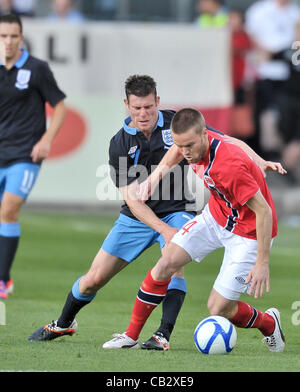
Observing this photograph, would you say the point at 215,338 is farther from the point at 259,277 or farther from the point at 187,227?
the point at 187,227

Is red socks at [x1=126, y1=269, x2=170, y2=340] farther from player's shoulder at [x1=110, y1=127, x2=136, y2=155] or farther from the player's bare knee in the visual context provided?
player's shoulder at [x1=110, y1=127, x2=136, y2=155]

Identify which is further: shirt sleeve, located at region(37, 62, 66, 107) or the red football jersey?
shirt sleeve, located at region(37, 62, 66, 107)

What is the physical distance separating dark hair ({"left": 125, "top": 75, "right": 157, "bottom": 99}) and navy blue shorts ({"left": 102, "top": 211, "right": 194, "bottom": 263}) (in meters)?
0.99

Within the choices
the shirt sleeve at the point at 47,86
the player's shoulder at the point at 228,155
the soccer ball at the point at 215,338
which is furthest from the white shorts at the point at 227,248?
the shirt sleeve at the point at 47,86

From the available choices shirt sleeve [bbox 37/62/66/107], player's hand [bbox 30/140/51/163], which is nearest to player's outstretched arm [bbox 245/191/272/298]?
player's hand [bbox 30/140/51/163]

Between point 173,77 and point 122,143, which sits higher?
point 122,143

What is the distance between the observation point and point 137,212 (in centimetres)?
738

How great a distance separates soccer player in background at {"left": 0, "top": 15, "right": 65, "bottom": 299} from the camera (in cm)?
980

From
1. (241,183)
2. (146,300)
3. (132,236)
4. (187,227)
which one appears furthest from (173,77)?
(241,183)

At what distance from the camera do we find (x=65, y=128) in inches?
626

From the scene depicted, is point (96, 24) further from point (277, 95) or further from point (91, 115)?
point (277, 95)

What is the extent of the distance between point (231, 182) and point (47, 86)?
381cm

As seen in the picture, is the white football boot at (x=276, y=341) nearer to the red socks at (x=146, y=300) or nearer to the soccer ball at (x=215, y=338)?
the soccer ball at (x=215, y=338)

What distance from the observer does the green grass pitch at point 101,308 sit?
650cm
